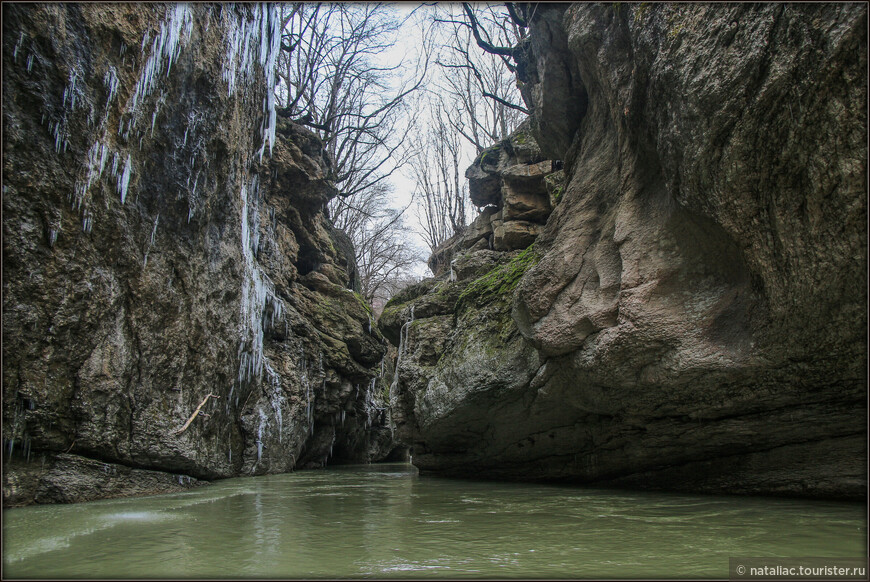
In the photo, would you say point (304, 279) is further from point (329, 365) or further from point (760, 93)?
point (760, 93)

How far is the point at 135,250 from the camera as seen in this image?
7109 millimetres

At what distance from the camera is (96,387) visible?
6527 millimetres

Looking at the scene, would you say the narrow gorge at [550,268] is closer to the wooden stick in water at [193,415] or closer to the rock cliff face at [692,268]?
the rock cliff face at [692,268]

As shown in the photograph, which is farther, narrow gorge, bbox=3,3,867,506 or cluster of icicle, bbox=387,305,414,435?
cluster of icicle, bbox=387,305,414,435

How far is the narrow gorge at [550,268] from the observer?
160 inches

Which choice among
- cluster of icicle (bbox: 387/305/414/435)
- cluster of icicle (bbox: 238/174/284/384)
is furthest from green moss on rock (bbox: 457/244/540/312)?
cluster of icicle (bbox: 238/174/284/384)

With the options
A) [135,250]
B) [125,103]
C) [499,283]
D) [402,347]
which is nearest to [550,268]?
[499,283]

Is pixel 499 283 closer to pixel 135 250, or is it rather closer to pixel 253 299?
pixel 253 299

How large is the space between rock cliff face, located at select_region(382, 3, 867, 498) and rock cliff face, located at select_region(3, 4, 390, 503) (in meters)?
4.67

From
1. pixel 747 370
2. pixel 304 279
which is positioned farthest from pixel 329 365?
pixel 747 370

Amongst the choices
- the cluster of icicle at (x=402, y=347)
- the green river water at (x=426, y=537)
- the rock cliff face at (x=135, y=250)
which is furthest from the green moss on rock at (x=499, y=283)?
the rock cliff face at (x=135, y=250)

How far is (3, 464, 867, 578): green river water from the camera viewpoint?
268cm

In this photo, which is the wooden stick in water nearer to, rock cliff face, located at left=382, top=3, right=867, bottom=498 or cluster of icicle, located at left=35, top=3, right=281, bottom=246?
cluster of icicle, located at left=35, top=3, right=281, bottom=246

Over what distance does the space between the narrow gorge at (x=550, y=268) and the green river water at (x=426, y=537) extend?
3.66 ft
